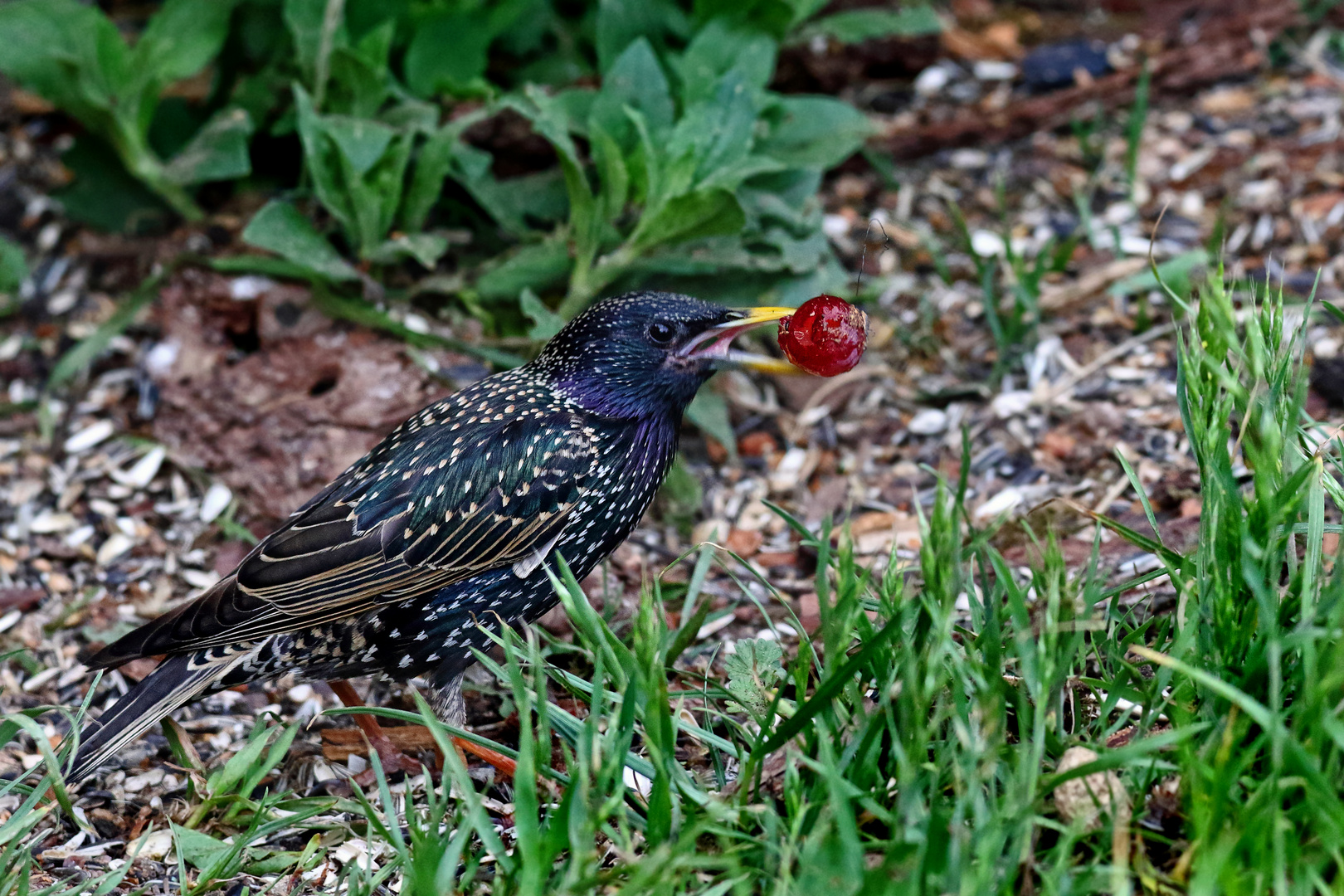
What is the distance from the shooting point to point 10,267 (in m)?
5.01

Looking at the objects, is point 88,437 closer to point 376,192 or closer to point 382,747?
point 376,192

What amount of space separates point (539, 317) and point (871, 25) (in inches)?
70.6

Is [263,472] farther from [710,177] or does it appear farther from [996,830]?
[996,830]

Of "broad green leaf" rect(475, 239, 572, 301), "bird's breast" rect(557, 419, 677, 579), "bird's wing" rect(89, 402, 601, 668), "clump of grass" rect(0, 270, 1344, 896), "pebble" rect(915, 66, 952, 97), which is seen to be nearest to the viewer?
"clump of grass" rect(0, 270, 1344, 896)

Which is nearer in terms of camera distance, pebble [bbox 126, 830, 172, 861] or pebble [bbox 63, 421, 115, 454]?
pebble [bbox 126, 830, 172, 861]

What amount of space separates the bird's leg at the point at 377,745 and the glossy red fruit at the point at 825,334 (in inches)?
54.7

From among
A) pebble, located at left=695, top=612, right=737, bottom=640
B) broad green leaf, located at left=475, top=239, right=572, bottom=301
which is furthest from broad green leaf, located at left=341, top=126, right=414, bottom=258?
pebble, located at left=695, top=612, right=737, bottom=640

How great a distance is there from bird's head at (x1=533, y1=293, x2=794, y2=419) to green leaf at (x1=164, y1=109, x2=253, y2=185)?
158 centimetres

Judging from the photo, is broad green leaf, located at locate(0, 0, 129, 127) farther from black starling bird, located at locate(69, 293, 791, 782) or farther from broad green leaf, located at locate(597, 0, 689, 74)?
black starling bird, located at locate(69, 293, 791, 782)

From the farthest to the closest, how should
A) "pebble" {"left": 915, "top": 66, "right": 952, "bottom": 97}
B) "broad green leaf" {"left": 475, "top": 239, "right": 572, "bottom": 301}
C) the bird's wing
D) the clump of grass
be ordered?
1. "pebble" {"left": 915, "top": 66, "right": 952, "bottom": 97}
2. "broad green leaf" {"left": 475, "top": 239, "right": 572, "bottom": 301}
3. the bird's wing
4. the clump of grass

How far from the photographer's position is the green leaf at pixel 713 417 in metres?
4.36

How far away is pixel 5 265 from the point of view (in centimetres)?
501

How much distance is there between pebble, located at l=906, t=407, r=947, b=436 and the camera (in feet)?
14.8

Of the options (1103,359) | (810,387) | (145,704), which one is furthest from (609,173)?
(145,704)
